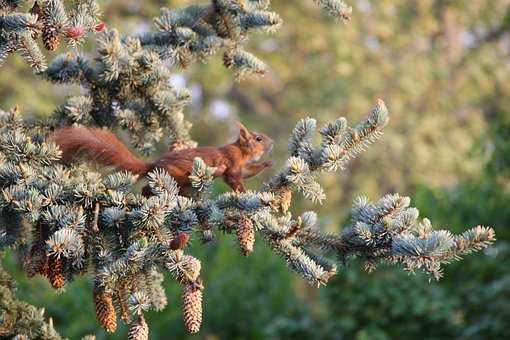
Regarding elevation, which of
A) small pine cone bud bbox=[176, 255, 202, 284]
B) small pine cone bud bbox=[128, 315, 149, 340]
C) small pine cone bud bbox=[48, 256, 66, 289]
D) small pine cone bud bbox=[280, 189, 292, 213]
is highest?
small pine cone bud bbox=[280, 189, 292, 213]

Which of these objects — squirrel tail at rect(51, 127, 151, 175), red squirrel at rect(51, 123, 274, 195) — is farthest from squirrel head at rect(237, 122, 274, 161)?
squirrel tail at rect(51, 127, 151, 175)

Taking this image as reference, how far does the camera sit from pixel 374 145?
13.3 meters

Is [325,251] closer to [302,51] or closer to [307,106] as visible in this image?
[307,106]

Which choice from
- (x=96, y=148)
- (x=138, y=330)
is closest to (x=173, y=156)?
(x=96, y=148)

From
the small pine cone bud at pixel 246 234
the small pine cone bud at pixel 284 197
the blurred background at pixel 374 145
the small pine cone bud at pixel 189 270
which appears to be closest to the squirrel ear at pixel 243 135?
the small pine cone bud at pixel 284 197

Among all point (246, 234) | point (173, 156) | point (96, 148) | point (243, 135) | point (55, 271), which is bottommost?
point (55, 271)

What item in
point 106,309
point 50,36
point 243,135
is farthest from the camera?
point 243,135

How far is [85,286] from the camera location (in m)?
6.94

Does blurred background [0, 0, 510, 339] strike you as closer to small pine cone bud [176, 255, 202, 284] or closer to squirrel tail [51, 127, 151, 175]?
squirrel tail [51, 127, 151, 175]

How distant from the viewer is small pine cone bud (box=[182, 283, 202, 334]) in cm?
219

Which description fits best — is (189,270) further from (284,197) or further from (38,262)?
(38,262)

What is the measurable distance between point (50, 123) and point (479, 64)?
36.3 ft

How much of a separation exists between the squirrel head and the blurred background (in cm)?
278

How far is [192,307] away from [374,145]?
37.1ft
